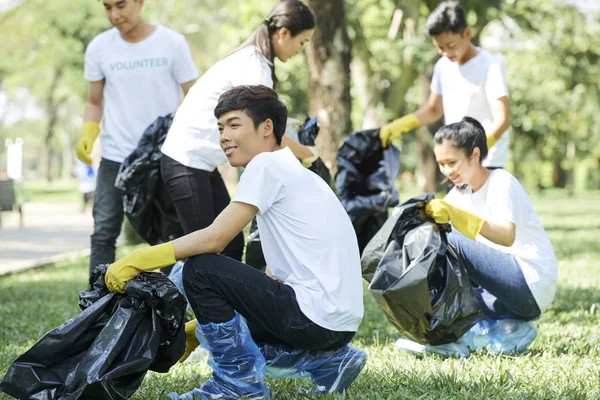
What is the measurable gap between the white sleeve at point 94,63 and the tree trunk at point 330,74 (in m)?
5.33

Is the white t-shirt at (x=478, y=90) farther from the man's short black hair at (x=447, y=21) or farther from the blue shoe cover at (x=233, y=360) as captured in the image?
the blue shoe cover at (x=233, y=360)

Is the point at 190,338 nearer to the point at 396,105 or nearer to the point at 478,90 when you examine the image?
the point at 478,90

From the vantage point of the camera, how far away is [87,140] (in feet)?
17.7

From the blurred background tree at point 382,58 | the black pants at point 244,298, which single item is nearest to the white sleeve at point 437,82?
the blurred background tree at point 382,58

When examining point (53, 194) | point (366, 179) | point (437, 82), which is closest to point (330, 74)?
point (366, 179)

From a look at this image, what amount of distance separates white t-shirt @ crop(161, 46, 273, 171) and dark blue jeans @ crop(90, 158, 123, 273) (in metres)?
0.87

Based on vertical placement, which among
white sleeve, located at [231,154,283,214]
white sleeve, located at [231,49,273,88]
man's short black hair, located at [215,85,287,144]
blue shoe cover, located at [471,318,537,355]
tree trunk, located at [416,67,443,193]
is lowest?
tree trunk, located at [416,67,443,193]

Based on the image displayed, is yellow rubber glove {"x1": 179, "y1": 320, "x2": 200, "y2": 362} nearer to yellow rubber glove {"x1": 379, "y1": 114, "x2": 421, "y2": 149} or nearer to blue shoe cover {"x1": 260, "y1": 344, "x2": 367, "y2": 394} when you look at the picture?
blue shoe cover {"x1": 260, "y1": 344, "x2": 367, "y2": 394}

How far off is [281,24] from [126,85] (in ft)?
4.43

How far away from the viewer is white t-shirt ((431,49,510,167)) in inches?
211

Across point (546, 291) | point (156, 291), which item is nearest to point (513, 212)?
point (546, 291)

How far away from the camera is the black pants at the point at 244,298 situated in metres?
3.12

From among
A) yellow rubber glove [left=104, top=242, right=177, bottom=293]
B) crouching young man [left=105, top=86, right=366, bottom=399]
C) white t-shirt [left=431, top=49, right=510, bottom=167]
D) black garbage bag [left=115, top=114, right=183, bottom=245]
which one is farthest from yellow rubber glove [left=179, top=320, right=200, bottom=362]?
white t-shirt [left=431, top=49, right=510, bottom=167]

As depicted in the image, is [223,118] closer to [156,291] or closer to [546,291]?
[156,291]
